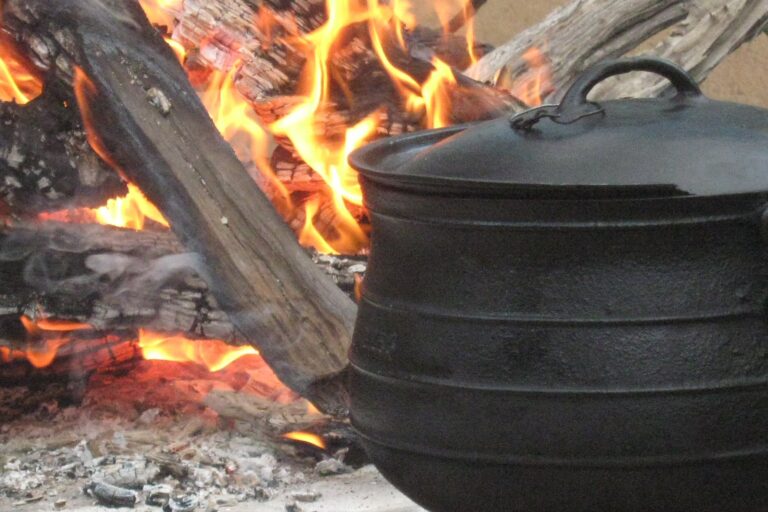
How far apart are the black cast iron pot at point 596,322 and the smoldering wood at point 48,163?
68.3 inches

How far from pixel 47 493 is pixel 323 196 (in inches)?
56.1

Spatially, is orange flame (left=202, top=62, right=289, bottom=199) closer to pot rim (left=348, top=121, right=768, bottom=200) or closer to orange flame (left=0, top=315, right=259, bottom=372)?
orange flame (left=0, top=315, right=259, bottom=372)

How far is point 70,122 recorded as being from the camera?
3.73m

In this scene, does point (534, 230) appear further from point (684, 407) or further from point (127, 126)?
point (127, 126)

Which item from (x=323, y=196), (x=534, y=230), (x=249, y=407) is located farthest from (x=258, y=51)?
(x=534, y=230)

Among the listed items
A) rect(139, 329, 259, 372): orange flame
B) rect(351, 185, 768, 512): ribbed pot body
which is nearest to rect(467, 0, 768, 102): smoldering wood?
rect(139, 329, 259, 372): orange flame

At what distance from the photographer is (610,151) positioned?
2.13 metres

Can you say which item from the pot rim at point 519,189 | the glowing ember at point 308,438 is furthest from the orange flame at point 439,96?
the pot rim at point 519,189

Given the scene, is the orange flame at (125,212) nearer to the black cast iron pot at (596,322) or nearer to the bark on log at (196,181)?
the bark on log at (196,181)

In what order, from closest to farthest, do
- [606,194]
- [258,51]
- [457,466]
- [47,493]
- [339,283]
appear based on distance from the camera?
[606,194]
[457,466]
[47,493]
[339,283]
[258,51]

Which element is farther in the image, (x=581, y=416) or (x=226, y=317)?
(x=226, y=317)

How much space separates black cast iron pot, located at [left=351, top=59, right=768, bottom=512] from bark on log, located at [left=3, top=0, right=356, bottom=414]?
1247 millimetres

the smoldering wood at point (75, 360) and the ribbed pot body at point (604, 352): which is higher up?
the ribbed pot body at point (604, 352)

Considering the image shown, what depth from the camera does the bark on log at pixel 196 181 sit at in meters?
3.45
